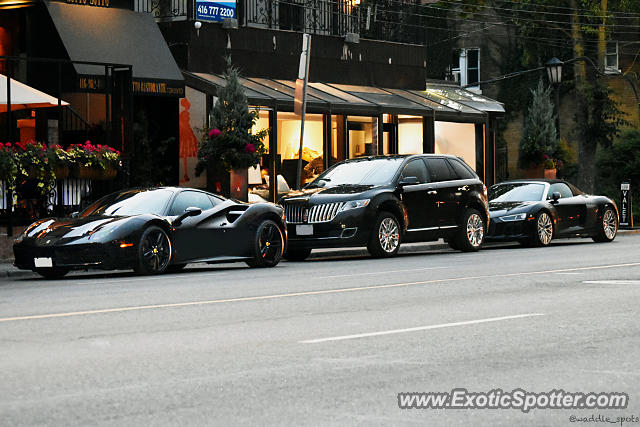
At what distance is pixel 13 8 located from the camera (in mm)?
27109

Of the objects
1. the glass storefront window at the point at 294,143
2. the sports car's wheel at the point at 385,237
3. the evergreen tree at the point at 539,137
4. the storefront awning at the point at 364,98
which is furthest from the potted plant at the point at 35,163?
the evergreen tree at the point at 539,137

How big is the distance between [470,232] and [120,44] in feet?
31.0

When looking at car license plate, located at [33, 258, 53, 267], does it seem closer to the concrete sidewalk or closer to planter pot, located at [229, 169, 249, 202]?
the concrete sidewalk

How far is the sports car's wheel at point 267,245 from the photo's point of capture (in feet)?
61.7

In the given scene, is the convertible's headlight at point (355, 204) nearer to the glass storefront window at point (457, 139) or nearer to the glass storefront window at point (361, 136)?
the glass storefront window at point (361, 136)

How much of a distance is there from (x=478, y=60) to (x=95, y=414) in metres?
48.0

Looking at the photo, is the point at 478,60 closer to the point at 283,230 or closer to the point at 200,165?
the point at 200,165

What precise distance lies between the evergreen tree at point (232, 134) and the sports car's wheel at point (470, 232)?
233 inches

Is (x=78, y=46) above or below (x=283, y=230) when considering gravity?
above

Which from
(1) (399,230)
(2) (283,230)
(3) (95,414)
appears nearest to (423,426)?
(3) (95,414)

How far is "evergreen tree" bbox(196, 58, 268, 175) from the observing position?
27.1 m

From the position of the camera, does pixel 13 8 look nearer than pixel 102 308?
No

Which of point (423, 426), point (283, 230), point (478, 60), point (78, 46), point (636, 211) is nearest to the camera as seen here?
point (423, 426)

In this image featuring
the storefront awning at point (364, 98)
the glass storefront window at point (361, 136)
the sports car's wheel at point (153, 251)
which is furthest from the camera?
the glass storefront window at point (361, 136)
